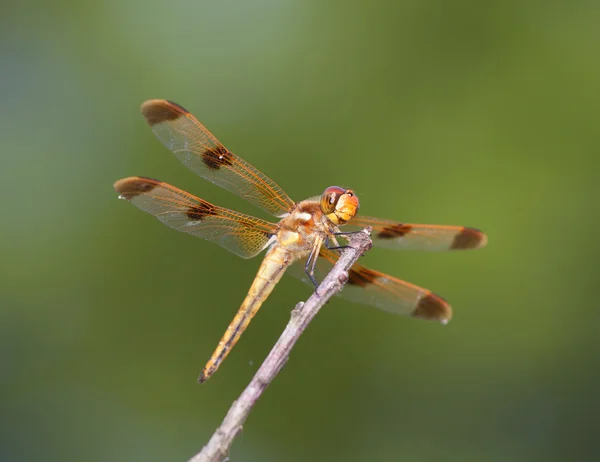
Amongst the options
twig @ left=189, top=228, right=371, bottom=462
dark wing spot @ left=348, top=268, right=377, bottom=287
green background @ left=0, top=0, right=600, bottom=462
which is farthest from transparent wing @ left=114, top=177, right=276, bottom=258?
twig @ left=189, top=228, right=371, bottom=462

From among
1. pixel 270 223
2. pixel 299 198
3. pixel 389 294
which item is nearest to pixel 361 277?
pixel 389 294

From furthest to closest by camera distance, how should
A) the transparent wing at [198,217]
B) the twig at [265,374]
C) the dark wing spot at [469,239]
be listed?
the dark wing spot at [469,239] < the transparent wing at [198,217] < the twig at [265,374]

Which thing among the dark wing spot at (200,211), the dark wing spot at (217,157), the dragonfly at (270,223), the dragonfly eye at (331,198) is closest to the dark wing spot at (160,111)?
the dragonfly at (270,223)

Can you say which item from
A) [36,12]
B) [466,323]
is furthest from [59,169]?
[466,323]

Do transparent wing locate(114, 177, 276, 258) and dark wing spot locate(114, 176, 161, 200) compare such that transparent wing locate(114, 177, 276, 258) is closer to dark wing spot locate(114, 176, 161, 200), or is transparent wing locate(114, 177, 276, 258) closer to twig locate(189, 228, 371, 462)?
dark wing spot locate(114, 176, 161, 200)

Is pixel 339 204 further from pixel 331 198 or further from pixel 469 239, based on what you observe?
pixel 469 239

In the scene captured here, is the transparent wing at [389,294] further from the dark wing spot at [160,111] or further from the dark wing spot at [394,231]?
the dark wing spot at [160,111]
